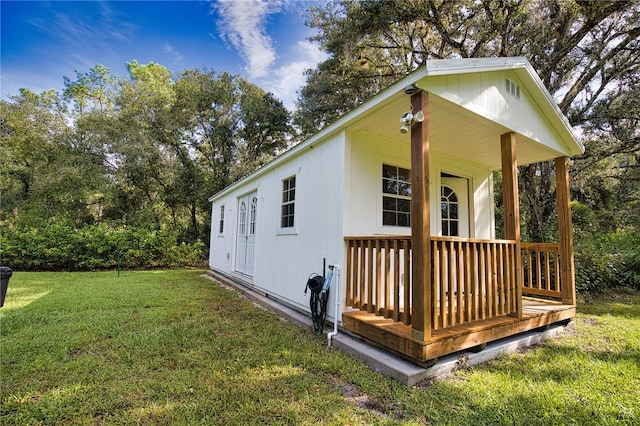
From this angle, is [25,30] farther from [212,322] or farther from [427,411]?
[427,411]

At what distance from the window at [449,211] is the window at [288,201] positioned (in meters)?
2.60

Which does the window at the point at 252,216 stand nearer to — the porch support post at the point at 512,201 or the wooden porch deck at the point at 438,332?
the wooden porch deck at the point at 438,332

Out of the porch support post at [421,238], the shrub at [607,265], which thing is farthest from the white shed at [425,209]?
the shrub at [607,265]

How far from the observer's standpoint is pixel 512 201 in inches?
144

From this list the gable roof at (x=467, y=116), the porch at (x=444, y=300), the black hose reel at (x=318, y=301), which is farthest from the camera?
the black hose reel at (x=318, y=301)

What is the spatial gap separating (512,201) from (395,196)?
58.0 inches

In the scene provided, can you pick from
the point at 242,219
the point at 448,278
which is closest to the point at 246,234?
the point at 242,219

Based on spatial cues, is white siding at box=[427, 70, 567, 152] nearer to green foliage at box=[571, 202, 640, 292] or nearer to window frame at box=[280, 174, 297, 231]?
window frame at box=[280, 174, 297, 231]

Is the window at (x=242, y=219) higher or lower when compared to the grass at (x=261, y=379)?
higher

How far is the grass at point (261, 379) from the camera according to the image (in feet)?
6.95

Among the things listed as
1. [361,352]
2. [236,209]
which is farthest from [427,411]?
[236,209]

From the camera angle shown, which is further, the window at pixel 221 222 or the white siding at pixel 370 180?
the window at pixel 221 222

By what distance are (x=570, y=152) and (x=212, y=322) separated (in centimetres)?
618

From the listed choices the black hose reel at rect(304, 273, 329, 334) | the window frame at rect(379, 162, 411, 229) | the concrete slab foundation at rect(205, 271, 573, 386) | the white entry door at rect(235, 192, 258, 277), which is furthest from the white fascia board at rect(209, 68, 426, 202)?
the concrete slab foundation at rect(205, 271, 573, 386)
